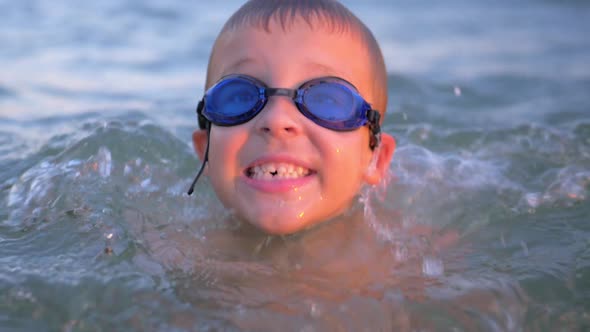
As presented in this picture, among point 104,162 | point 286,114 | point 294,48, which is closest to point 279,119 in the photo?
point 286,114

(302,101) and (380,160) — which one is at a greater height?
(302,101)

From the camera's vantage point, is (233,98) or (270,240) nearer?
(233,98)

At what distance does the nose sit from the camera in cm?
290

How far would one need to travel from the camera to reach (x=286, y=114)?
2.94 meters

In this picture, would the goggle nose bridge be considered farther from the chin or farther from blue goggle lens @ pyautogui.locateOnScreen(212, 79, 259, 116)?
the chin

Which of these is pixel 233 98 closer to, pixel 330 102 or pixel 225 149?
pixel 225 149

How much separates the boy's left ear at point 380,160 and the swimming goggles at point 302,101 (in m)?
0.38

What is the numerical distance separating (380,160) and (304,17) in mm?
942

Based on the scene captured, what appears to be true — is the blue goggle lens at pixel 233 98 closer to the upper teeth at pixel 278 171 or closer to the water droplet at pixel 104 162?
the upper teeth at pixel 278 171

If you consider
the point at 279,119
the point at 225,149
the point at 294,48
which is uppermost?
the point at 294,48

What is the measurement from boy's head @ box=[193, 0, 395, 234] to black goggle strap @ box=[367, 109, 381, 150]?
1 cm

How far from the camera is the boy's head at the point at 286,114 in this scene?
9.71 feet

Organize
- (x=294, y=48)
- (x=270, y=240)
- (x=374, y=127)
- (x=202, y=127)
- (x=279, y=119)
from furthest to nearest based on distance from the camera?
(x=202, y=127), (x=270, y=240), (x=374, y=127), (x=294, y=48), (x=279, y=119)

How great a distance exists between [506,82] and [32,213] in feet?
17.7
